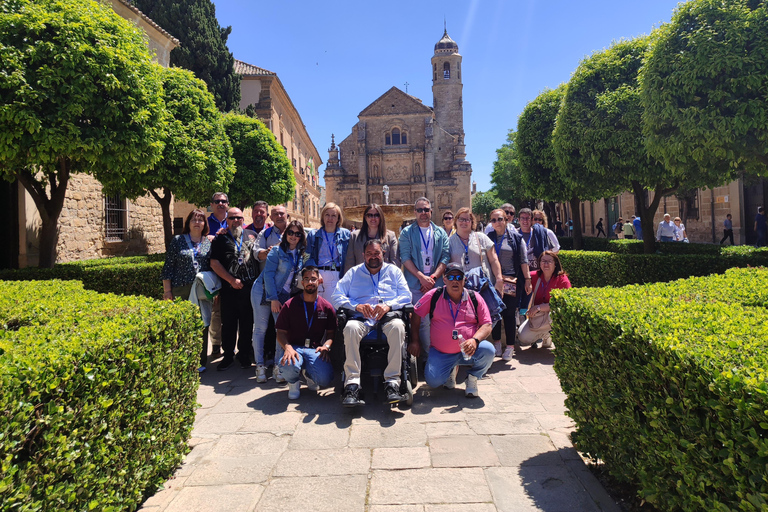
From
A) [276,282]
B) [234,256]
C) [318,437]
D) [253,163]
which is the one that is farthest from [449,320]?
[253,163]

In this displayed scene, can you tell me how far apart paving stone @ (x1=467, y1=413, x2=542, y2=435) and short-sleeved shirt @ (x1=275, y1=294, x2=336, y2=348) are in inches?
63.3

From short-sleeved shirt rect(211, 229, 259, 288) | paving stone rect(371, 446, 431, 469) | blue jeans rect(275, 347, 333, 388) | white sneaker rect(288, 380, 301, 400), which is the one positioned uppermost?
short-sleeved shirt rect(211, 229, 259, 288)

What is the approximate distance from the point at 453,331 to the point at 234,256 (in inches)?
107


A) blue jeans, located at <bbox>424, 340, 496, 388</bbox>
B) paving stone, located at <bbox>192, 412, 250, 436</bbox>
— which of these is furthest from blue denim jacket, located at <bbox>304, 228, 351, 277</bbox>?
paving stone, located at <bbox>192, 412, 250, 436</bbox>

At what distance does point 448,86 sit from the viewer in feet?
179

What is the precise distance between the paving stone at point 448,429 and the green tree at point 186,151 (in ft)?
29.3

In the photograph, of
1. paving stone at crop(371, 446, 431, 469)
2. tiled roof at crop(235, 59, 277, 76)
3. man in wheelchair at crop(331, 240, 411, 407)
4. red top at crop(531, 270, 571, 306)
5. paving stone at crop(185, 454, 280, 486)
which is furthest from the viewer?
tiled roof at crop(235, 59, 277, 76)

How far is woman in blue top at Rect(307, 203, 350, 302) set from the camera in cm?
514

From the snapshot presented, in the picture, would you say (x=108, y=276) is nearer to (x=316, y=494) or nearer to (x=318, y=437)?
(x=318, y=437)

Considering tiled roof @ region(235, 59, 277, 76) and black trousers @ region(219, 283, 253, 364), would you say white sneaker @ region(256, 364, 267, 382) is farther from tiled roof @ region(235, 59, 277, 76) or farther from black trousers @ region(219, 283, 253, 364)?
tiled roof @ region(235, 59, 277, 76)

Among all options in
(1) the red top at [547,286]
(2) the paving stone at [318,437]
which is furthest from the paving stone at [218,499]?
(1) the red top at [547,286]

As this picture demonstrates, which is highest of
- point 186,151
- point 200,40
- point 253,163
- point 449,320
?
point 200,40

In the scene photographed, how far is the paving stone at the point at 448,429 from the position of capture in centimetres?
357

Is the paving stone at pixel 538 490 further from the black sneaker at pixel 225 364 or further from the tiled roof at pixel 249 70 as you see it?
the tiled roof at pixel 249 70
